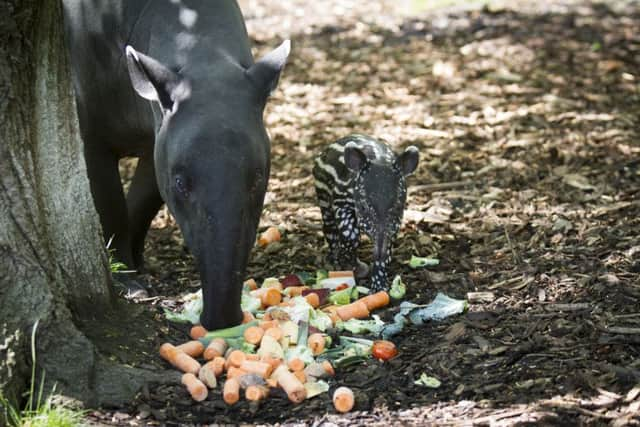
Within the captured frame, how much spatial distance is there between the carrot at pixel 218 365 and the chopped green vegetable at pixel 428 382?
1048 mm

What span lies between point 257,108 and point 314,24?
9952 millimetres

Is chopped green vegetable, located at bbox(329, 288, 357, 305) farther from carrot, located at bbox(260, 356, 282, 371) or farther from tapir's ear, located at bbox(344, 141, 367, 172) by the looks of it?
carrot, located at bbox(260, 356, 282, 371)

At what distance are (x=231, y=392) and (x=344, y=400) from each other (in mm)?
585

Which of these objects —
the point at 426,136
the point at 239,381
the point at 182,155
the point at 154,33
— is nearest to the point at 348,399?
the point at 239,381

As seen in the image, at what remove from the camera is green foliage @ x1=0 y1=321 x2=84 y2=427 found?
15.0 ft

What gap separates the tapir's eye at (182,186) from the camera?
5.36 meters

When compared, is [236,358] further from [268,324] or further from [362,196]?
[362,196]

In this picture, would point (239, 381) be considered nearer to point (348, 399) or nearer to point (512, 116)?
point (348, 399)

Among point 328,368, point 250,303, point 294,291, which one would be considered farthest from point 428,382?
point 294,291

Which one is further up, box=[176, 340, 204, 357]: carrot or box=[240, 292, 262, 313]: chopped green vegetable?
box=[176, 340, 204, 357]: carrot

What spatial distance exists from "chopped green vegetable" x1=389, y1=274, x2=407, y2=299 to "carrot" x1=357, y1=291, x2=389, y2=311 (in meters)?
0.13

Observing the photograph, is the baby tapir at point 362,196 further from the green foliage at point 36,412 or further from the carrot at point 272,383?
the green foliage at point 36,412

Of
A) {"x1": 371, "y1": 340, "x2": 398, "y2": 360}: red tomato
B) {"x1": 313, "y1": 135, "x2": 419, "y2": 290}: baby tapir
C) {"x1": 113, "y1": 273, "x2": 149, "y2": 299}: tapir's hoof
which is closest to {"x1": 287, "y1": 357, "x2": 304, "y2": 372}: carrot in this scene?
{"x1": 371, "y1": 340, "x2": 398, "y2": 360}: red tomato

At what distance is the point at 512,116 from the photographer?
35.1 feet
